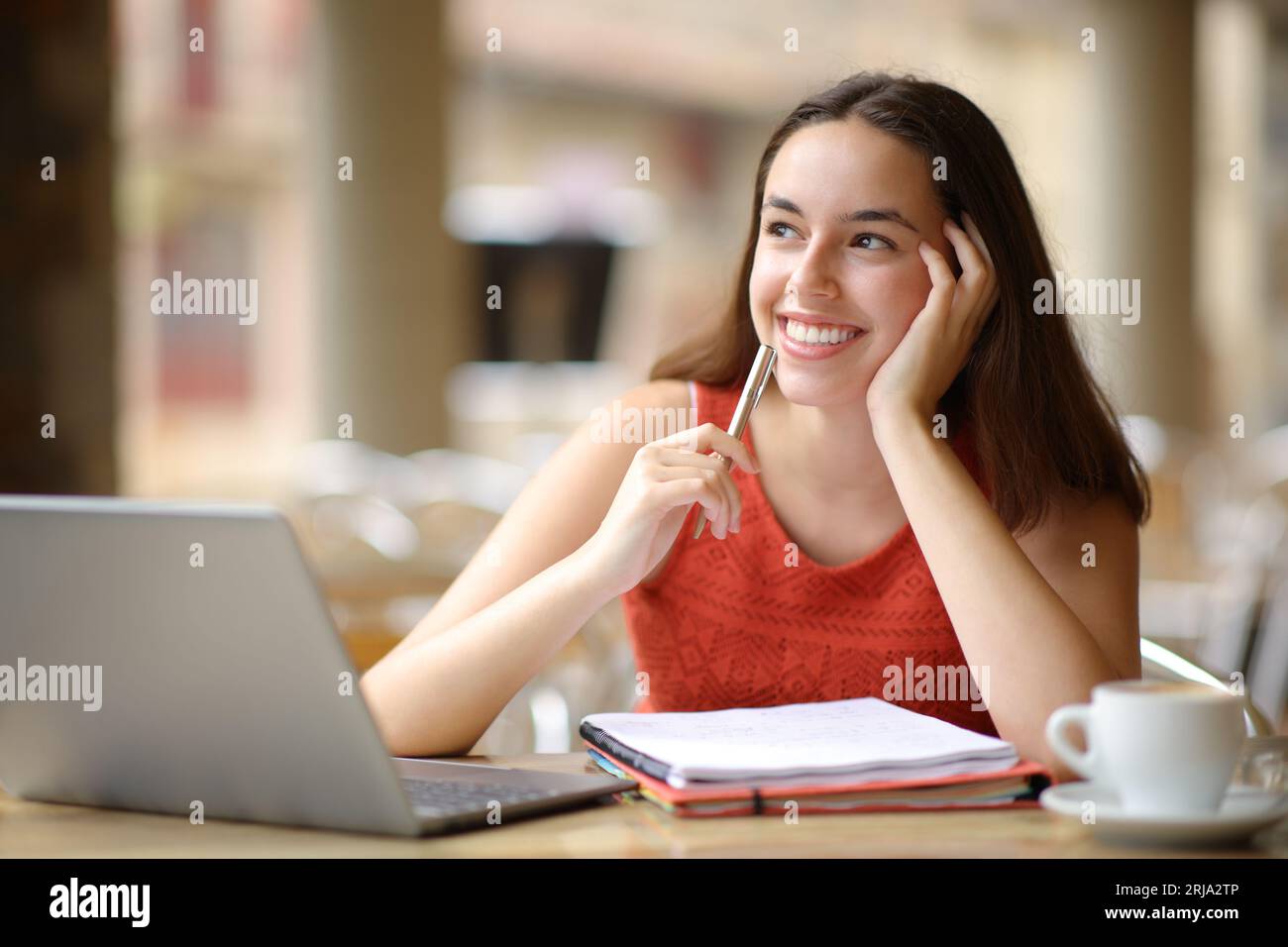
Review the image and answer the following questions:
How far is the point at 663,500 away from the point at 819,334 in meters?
0.33

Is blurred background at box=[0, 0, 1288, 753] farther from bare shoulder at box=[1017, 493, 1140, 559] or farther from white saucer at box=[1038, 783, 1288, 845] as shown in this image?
white saucer at box=[1038, 783, 1288, 845]

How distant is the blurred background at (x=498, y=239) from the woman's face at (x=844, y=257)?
0.66 feet

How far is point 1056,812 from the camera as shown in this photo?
98cm

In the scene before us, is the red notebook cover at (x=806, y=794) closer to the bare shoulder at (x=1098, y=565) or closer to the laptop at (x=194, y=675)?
the laptop at (x=194, y=675)

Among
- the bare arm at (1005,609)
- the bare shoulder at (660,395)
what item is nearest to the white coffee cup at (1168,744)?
the bare arm at (1005,609)

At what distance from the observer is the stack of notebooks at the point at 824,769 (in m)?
1.00

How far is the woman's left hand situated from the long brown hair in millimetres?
32

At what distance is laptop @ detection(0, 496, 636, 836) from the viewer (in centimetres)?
89

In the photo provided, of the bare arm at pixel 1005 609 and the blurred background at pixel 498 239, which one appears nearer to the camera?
the bare arm at pixel 1005 609

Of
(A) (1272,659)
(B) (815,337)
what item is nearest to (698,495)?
(B) (815,337)

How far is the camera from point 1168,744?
926 millimetres

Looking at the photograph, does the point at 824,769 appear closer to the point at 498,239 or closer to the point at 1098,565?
the point at 1098,565
